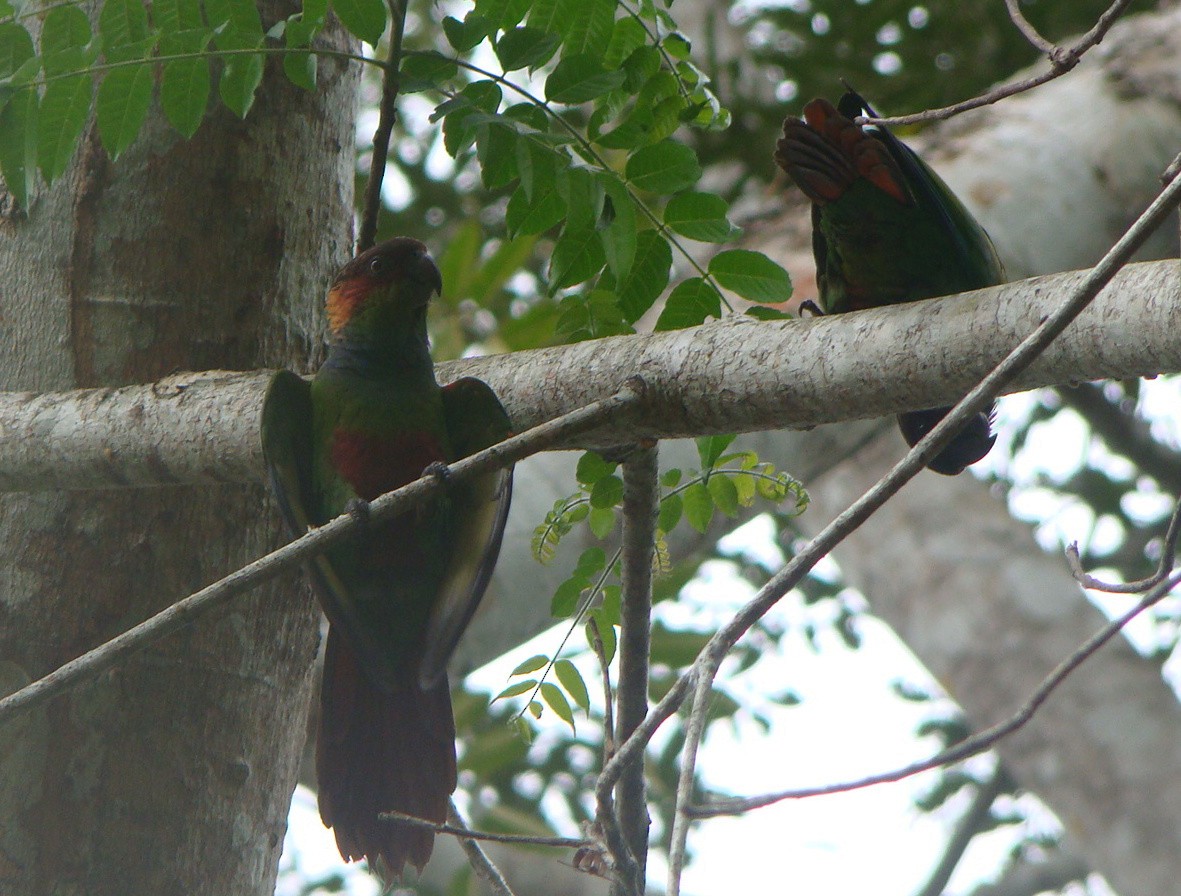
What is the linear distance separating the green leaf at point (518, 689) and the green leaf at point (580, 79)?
102 cm

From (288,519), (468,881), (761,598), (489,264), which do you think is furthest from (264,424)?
(468,881)

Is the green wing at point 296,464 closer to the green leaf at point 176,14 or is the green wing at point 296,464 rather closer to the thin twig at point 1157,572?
the green leaf at point 176,14

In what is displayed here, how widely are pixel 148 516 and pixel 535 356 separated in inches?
31.0

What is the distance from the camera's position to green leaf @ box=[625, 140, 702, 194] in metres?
2.01

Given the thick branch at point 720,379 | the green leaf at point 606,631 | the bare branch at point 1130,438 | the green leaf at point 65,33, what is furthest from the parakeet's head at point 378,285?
the bare branch at point 1130,438

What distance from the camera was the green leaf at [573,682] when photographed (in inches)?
83.8

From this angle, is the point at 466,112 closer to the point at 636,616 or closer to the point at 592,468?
the point at 592,468

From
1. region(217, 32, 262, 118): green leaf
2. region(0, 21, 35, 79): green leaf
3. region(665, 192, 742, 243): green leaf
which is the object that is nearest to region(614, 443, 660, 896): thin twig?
region(665, 192, 742, 243): green leaf

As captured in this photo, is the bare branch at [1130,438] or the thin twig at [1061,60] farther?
the bare branch at [1130,438]

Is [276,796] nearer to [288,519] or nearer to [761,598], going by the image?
[288,519]

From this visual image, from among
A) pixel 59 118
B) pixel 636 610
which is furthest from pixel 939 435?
pixel 59 118

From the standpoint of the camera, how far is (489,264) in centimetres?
401

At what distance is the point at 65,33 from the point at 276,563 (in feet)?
3.71

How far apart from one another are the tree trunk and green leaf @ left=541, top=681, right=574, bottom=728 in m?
0.48
